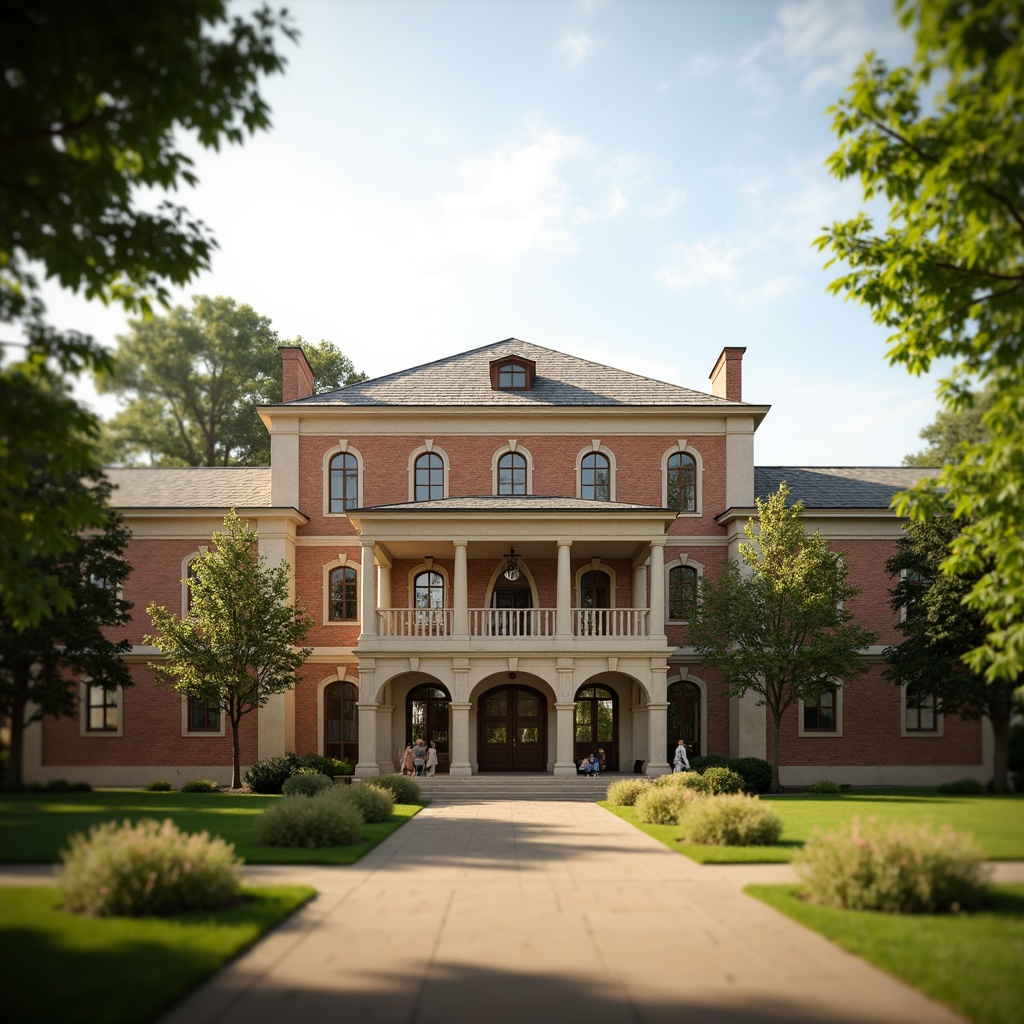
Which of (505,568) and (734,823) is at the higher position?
(505,568)

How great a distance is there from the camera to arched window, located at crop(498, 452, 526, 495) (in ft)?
112

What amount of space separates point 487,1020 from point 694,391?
29.7 metres

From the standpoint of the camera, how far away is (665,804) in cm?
2002

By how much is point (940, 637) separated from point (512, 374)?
17.9 meters

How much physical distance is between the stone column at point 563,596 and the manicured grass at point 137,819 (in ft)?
24.6

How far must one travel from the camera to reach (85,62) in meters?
8.25

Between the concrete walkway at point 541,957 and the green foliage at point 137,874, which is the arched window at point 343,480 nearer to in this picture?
the concrete walkway at point 541,957

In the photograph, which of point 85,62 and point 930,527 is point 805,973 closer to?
point 85,62

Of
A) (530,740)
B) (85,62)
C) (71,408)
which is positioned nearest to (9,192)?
(85,62)

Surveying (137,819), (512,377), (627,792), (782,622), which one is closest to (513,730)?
(627,792)

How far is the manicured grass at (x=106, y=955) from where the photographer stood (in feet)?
22.9

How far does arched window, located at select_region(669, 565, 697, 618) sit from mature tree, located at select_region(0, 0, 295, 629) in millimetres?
24398

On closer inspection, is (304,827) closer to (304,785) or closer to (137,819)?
(137,819)

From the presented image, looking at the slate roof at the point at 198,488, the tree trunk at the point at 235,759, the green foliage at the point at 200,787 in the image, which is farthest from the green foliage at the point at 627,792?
the slate roof at the point at 198,488
